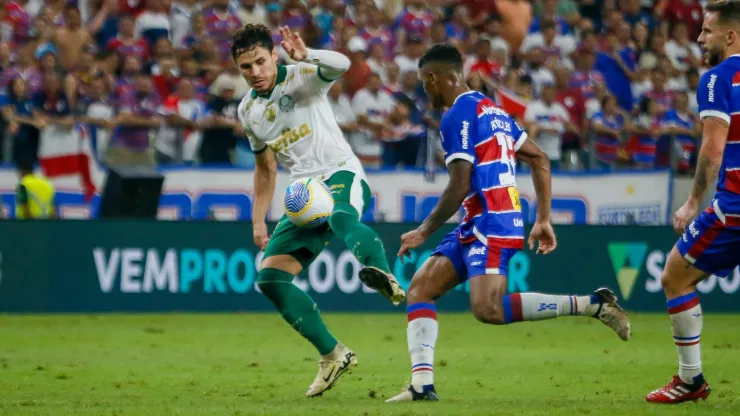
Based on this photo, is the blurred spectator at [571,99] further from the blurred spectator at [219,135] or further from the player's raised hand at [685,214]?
the player's raised hand at [685,214]

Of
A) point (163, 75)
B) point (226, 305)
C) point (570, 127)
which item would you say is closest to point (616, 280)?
point (570, 127)

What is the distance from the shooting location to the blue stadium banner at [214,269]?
51.5 ft

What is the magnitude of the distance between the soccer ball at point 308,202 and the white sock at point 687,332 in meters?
2.47

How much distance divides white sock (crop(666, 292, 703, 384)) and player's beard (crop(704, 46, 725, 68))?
60.4 inches

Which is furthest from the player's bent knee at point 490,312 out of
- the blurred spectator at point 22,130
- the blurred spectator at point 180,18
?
the blurred spectator at point 180,18

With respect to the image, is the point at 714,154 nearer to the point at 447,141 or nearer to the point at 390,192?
the point at 447,141

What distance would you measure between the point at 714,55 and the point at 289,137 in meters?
3.11

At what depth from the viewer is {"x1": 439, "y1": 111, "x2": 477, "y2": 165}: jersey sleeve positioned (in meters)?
7.77

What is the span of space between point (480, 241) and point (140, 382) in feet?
11.1

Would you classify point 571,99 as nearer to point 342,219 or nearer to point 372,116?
point 372,116

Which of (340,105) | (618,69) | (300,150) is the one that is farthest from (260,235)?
(618,69)

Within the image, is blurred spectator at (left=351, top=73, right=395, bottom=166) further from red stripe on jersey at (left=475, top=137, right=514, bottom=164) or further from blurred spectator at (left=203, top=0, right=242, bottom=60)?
red stripe on jersey at (left=475, top=137, right=514, bottom=164)

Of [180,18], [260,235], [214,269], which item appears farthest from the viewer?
[180,18]

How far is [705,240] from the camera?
762 cm
